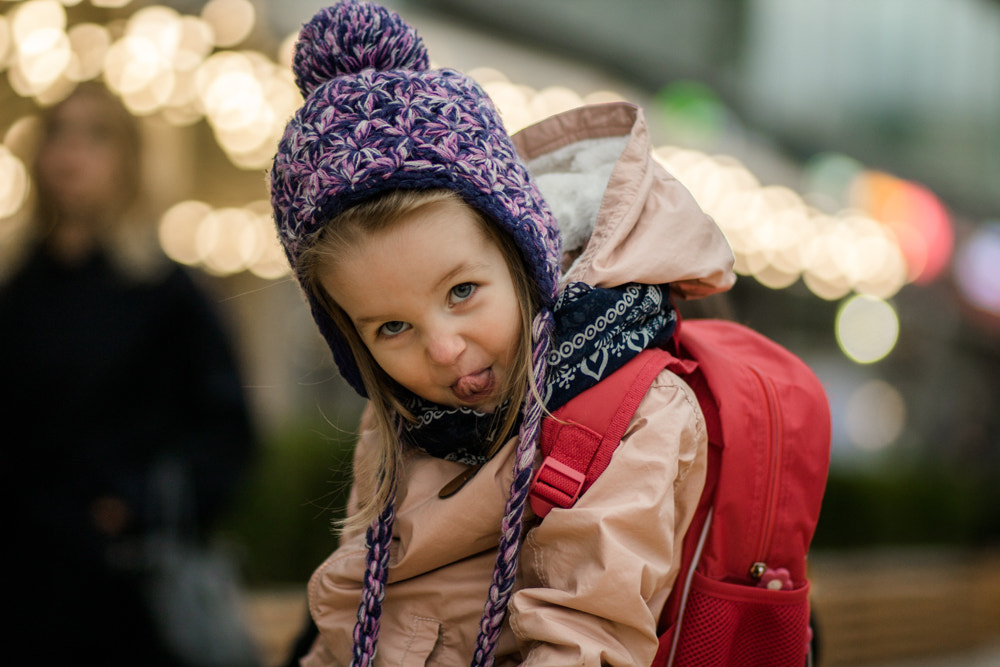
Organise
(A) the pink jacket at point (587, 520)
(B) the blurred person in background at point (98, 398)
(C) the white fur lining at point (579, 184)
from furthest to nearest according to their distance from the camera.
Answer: (B) the blurred person in background at point (98, 398) < (C) the white fur lining at point (579, 184) < (A) the pink jacket at point (587, 520)

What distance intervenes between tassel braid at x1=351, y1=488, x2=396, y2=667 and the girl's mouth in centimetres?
23

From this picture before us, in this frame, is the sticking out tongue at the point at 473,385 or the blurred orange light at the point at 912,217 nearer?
the sticking out tongue at the point at 473,385

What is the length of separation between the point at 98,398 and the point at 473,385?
1.76m

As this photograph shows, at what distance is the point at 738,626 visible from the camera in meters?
1.46

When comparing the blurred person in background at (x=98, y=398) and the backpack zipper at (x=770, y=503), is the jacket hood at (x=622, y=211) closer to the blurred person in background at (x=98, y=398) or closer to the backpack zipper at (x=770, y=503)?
the backpack zipper at (x=770, y=503)

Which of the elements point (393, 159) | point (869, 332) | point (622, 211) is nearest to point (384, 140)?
point (393, 159)

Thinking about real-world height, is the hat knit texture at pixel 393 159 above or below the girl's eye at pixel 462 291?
above

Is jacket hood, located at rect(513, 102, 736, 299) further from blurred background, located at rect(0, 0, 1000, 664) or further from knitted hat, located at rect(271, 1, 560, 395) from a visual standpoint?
blurred background, located at rect(0, 0, 1000, 664)

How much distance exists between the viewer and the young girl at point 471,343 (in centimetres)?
136

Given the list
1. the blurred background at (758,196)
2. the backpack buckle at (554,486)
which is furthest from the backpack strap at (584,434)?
the blurred background at (758,196)

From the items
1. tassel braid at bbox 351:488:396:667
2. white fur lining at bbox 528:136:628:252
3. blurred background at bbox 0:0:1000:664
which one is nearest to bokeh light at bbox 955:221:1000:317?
blurred background at bbox 0:0:1000:664

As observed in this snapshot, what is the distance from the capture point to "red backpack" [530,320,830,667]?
141 cm

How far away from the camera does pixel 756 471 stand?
1.46 metres

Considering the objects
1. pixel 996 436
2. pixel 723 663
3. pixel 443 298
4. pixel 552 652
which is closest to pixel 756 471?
pixel 723 663
